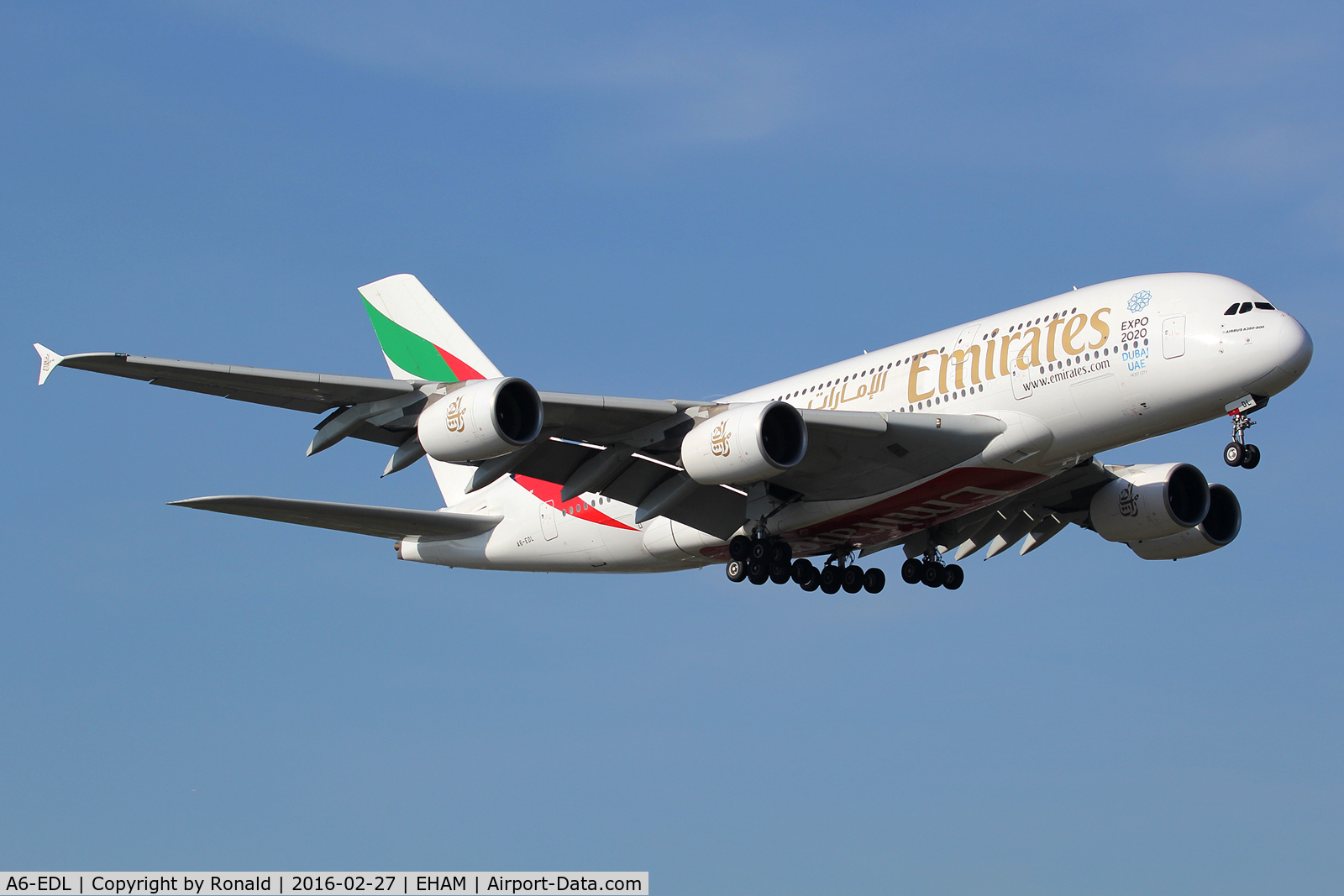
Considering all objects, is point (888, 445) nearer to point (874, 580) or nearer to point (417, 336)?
point (874, 580)

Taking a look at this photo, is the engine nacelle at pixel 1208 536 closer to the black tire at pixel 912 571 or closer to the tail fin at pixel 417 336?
the black tire at pixel 912 571

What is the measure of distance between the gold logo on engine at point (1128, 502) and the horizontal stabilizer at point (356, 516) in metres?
13.6

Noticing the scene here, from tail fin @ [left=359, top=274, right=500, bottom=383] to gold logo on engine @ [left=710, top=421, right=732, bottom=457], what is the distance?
11503 mm

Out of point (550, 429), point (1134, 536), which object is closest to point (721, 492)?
point (550, 429)

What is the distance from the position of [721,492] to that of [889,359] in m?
4.22

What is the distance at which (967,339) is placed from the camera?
27359 mm

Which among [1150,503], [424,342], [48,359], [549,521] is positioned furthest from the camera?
[424,342]

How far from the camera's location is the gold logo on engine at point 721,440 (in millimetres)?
25469

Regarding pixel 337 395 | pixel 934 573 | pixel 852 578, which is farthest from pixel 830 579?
pixel 337 395

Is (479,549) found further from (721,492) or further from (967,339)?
(967,339)

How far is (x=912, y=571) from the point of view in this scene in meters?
32.7

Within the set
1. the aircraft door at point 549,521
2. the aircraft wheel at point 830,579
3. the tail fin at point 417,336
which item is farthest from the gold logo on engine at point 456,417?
the tail fin at point 417,336

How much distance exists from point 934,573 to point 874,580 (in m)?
1.46

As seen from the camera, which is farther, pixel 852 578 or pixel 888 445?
pixel 852 578
